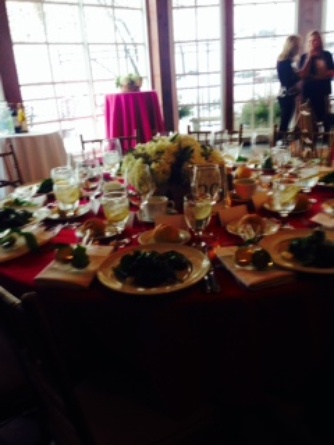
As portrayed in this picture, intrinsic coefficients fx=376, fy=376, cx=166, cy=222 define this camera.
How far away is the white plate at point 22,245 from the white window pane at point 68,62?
3955 mm

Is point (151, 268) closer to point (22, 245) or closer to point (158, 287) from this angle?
point (158, 287)

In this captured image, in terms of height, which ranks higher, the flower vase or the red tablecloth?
the red tablecloth

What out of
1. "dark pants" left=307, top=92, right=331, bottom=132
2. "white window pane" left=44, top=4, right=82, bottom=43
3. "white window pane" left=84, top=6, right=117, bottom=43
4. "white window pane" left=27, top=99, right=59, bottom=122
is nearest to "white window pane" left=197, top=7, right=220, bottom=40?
"white window pane" left=84, top=6, right=117, bottom=43

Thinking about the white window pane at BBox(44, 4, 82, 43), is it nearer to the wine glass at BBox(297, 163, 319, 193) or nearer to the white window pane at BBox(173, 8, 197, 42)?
the white window pane at BBox(173, 8, 197, 42)

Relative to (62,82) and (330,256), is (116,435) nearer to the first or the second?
(330,256)

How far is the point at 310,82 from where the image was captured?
4984mm

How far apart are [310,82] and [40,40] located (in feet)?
11.3

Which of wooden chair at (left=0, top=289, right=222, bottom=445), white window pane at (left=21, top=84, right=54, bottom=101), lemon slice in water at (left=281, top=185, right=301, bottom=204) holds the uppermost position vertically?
white window pane at (left=21, top=84, right=54, bottom=101)

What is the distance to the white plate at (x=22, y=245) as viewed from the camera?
1.11 meters

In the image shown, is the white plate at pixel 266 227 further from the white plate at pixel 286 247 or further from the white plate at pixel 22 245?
the white plate at pixel 22 245

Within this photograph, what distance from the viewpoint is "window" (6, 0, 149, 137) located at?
4266mm

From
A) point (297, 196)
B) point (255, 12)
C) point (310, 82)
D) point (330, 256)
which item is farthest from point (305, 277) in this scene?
point (255, 12)

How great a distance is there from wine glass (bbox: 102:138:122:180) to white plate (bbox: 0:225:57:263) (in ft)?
2.56

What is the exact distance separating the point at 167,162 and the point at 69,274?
557 mm
